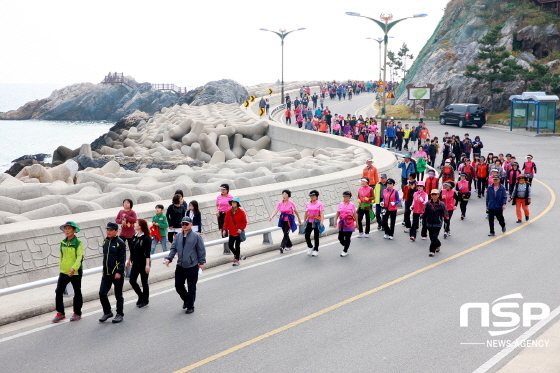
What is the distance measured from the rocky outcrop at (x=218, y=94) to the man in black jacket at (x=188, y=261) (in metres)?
49.2

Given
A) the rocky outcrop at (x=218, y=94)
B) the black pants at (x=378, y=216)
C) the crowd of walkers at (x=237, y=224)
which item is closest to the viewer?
the crowd of walkers at (x=237, y=224)

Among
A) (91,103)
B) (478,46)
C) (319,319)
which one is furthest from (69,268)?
(91,103)

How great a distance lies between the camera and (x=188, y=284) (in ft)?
31.6

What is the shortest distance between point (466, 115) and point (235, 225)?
36882 mm

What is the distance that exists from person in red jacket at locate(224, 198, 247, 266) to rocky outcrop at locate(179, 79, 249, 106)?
46.8m

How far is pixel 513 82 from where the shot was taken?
53250 millimetres

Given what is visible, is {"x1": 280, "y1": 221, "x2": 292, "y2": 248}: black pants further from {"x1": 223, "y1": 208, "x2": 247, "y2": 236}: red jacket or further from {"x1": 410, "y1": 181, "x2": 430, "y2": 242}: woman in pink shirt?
{"x1": 410, "y1": 181, "x2": 430, "y2": 242}: woman in pink shirt

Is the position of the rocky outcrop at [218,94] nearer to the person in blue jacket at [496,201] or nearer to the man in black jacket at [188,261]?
the person in blue jacket at [496,201]

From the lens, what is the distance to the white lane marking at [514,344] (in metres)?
7.53

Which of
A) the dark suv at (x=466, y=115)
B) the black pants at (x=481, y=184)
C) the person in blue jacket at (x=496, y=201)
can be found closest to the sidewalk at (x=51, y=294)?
the person in blue jacket at (x=496, y=201)

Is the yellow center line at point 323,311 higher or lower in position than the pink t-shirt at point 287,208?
lower

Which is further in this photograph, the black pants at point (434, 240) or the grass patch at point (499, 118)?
the grass patch at point (499, 118)

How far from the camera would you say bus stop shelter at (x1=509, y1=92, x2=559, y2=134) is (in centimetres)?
4106

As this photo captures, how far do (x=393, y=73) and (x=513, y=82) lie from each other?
4591cm
